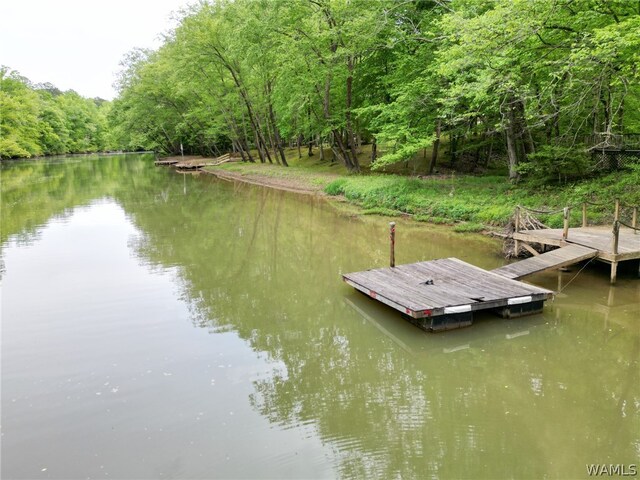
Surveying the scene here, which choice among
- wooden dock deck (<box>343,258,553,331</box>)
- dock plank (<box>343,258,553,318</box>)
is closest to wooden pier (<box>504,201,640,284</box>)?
dock plank (<box>343,258,553,318</box>)

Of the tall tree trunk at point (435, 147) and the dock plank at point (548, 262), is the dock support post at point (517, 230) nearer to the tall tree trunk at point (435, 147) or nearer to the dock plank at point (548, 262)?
the dock plank at point (548, 262)

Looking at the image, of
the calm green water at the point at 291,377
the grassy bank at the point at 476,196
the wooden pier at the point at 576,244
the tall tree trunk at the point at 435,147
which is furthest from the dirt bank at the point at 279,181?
the wooden pier at the point at 576,244

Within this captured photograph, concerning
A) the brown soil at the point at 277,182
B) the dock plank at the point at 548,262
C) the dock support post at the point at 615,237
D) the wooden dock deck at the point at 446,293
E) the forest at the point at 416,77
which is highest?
the forest at the point at 416,77

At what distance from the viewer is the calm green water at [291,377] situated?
16.3 feet

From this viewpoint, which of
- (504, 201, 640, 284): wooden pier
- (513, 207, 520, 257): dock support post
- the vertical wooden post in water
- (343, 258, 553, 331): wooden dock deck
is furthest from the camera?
(513, 207, 520, 257): dock support post

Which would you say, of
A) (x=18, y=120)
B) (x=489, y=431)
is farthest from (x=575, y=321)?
(x=18, y=120)

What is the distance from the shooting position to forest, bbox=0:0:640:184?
38.4ft

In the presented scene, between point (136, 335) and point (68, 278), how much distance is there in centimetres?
460

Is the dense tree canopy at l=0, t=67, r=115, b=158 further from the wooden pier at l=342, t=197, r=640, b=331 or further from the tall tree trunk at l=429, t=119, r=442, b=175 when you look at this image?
the wooden pier at l=342, t=197, r=640, b=331

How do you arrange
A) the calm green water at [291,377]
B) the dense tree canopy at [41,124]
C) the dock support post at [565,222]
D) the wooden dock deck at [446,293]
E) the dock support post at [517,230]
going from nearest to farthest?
the calm green water at [291,377] < the wooden dock deck at [446,293] < the dock support post at [565,222] < the dock support post at [517,230] < the dense tree canopy at [41,124]

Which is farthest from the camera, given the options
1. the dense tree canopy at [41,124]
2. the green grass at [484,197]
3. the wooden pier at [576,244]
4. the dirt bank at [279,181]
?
the dense tree canopy at [41,124]

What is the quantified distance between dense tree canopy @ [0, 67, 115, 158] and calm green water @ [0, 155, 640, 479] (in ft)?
195

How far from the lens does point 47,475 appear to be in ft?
15.6

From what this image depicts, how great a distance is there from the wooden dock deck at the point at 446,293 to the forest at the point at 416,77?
4.92m
